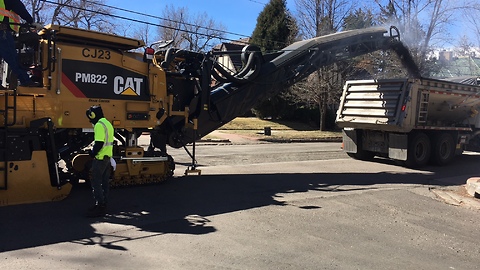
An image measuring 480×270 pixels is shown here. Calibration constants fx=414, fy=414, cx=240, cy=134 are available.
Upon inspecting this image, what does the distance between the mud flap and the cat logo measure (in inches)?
73.0

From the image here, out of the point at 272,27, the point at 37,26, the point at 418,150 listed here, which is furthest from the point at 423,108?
the point at 272,27

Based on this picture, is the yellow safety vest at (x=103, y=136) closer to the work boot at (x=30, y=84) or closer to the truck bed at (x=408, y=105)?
the work boot at (x=30, y=84)

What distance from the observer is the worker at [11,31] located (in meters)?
6.51

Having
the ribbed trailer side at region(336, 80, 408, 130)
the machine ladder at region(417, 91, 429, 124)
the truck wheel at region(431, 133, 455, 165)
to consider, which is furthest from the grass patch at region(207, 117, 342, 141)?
the machine ladder at region(417, 91, 429, 124)

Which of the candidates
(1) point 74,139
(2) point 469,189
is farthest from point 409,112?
(1) point 74,139

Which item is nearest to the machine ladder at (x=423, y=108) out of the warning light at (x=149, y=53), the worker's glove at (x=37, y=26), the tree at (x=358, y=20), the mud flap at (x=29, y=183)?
the warning light at (x=149, y=53)

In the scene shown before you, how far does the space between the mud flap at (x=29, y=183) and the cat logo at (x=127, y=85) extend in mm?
1854

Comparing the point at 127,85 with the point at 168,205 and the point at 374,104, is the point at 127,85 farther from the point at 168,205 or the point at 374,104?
the point at 374,104

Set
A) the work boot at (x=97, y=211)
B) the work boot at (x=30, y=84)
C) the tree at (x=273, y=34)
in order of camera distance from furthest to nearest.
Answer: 1. the tree at (x=273, y=34)
2. the work boot at (x=30, y=84)
3. the work boot at (x=97, y=211)

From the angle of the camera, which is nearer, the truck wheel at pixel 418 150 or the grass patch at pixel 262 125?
the truck wheel at pixel 418 150

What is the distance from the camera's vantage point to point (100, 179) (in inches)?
251

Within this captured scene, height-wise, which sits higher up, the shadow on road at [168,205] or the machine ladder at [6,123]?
the machine ladder at [6,123]

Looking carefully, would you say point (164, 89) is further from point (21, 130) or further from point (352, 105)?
point (352, 105)

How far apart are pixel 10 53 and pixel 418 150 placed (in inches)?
446
